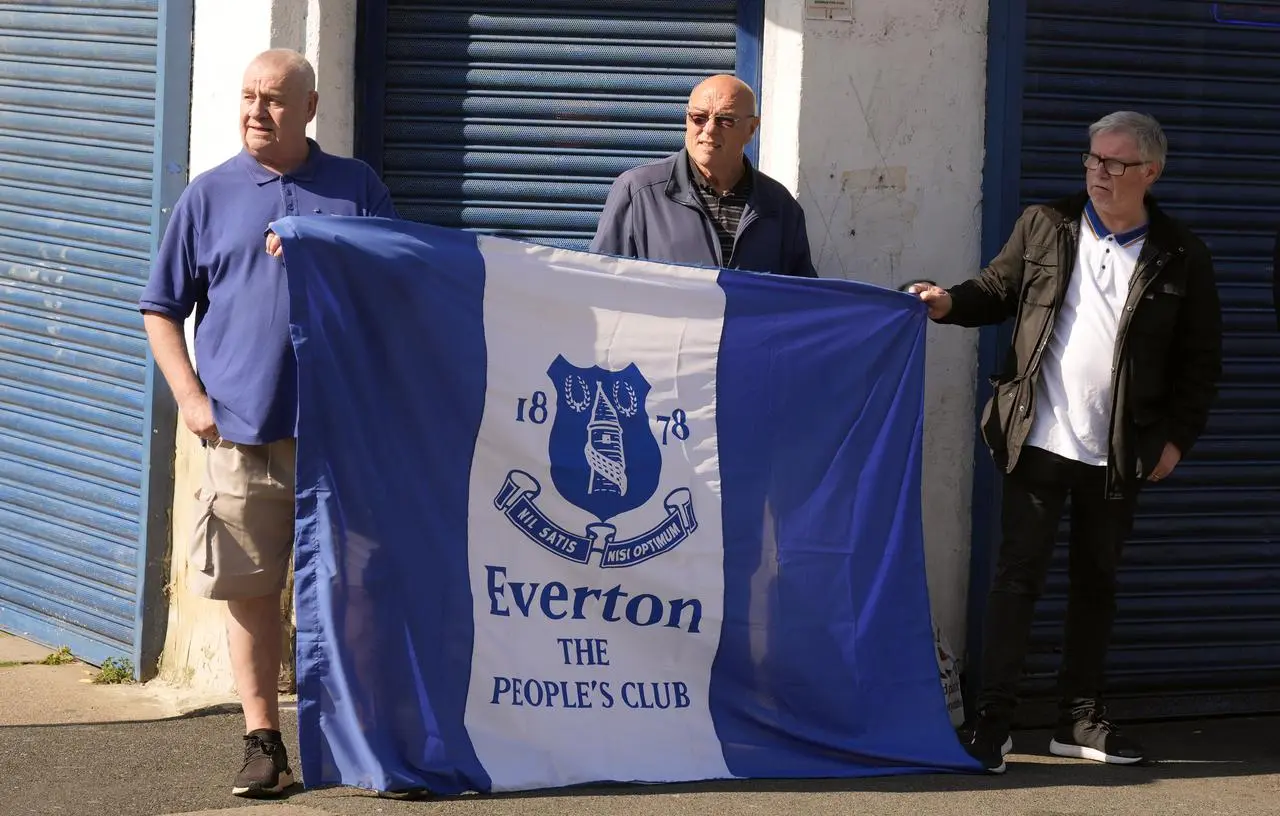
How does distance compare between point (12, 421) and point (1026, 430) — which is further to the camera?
point (12, 421)

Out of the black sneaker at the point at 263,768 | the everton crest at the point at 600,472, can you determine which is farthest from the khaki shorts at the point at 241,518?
the everton crest at the point at 600,472

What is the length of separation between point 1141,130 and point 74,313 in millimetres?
4145

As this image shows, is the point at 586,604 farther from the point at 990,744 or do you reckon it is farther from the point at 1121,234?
the point at 1121,234

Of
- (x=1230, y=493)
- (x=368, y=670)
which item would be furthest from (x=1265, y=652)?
(x=368, y=670)

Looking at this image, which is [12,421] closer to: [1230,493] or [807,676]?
[807,676]

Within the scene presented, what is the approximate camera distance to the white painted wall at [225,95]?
6.18 m

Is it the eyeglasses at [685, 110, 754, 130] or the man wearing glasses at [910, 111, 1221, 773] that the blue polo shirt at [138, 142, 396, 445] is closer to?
the eyeglasses at [685, 110, 754, 130]

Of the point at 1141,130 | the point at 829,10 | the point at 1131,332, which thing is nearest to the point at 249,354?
the point at 829,10

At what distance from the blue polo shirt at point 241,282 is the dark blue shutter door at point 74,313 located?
1.50 meters

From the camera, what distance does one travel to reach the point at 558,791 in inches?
202

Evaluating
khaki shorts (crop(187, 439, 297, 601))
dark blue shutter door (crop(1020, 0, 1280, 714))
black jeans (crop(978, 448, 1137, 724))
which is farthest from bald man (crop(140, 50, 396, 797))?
dark blue shutter door (crop(1020, 0, 1280, 714))

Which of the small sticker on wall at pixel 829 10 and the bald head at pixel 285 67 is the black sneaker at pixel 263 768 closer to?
the bald head at pixel 285 67

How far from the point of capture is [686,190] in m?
5.72

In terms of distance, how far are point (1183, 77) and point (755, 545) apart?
8.96 feet
